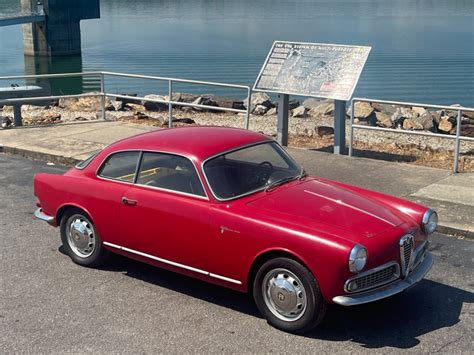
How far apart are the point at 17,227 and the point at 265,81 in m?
5.37

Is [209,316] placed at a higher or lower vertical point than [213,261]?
lower

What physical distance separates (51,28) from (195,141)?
201 feet

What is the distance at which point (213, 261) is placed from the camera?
6.04m

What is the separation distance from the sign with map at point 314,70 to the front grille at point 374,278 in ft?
19.6

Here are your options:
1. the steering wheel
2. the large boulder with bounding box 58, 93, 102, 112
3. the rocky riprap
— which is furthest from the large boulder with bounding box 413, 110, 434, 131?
the steering wheel

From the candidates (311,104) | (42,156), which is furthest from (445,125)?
(42,156)

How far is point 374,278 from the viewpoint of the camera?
5.57m

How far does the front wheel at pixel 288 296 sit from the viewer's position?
548 centimetres

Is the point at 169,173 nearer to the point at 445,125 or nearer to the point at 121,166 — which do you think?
the point at 121,166

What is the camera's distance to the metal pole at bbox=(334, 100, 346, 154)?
11.8m

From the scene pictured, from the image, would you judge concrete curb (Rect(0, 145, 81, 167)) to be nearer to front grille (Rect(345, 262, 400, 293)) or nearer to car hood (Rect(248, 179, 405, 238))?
car hood (Rect(248, 179, 405, 238))

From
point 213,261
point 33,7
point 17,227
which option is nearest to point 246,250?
point 213,261

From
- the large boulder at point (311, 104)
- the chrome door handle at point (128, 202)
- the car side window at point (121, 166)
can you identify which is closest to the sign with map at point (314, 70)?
the car side window at point (121, 166)

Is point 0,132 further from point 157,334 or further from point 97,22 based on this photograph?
point 97,22
